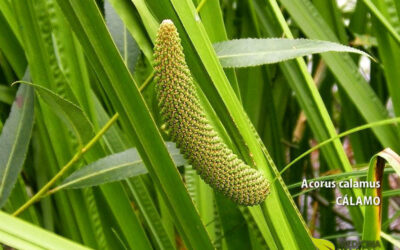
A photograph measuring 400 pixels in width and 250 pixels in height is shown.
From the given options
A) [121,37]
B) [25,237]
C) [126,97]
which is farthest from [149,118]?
[121,37]

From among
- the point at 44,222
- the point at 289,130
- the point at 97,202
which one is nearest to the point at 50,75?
the point at 97,202

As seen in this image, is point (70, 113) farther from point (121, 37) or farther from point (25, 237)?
point (25, 237)

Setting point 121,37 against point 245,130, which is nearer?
point 245,130

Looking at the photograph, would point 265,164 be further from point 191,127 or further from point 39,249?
point 39,249

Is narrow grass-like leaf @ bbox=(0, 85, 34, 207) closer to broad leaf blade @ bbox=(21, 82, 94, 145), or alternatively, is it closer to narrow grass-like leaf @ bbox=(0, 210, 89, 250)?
broad leaf blade @ bbox=(21, 82, 94, 145)

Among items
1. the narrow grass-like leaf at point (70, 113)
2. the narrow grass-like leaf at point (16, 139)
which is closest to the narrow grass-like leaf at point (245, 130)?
the narrow grass-like leaf at point (70, 113)
